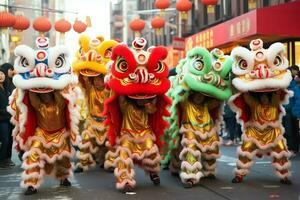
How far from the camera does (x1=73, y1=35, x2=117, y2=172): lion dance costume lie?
10336mm

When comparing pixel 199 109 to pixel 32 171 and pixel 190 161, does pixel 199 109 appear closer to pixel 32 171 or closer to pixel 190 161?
pixel 190 161

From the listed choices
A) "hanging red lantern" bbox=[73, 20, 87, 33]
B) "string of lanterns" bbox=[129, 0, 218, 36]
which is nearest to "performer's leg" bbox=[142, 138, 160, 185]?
"string of lanterns" bbox=[129, 0, 218, 36]

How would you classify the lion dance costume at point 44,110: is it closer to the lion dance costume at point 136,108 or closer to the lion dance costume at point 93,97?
the lion dance costume at point 136,108

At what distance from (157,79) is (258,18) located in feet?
29.8

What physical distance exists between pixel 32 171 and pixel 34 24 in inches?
391

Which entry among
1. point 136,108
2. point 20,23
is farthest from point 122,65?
point 20,23

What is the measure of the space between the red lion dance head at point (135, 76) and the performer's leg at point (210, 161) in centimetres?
98

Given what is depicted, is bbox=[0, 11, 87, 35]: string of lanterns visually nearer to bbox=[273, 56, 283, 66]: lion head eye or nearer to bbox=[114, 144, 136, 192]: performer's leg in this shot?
bbox=[114, 144, 136, 192]: performer's leg

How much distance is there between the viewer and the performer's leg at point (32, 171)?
7.96 meters

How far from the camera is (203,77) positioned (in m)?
8.45

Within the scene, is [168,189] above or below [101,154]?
below

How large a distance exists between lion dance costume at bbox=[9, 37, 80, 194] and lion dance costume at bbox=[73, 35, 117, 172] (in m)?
1.91

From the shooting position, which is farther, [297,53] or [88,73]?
[297,53]

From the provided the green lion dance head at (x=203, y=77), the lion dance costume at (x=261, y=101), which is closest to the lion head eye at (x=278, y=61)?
the lion dance costume at (x=261, y=101)
